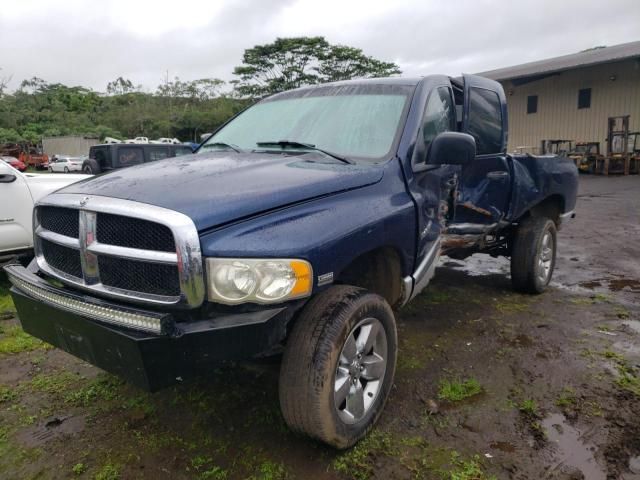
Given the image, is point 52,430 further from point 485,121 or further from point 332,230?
point 485,121

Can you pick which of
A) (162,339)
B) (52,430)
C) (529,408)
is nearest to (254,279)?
(162,339)

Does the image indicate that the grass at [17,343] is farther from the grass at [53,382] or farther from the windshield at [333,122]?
the windshield at [333,122]

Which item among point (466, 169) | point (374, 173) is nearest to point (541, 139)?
point (466, 169)

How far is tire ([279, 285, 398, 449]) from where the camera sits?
7.27 ft

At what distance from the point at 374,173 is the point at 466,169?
159 centimetres

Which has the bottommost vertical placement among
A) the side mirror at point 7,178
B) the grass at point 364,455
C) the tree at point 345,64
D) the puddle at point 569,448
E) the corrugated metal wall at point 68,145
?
the puddle at point 569,448

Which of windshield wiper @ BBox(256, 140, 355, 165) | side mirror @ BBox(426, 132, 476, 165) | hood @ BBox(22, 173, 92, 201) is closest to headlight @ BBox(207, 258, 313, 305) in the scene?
windshield wiper @ BBox(256, 140, 355, 165)

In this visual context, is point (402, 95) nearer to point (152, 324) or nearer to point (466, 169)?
point (466, 169)

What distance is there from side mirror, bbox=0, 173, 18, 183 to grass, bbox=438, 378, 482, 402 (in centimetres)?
475

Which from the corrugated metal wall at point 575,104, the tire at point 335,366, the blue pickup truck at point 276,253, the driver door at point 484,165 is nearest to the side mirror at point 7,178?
the blue pickup truck at point 276,253

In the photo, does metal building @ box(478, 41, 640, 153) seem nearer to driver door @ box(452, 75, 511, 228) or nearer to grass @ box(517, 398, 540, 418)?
driver door @ box(452, 75, 511, 228)

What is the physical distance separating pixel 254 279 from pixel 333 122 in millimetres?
1574

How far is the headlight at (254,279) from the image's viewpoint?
2.05m

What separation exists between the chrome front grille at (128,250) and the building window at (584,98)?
84.8 feet
